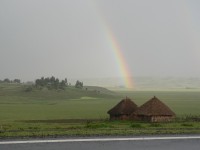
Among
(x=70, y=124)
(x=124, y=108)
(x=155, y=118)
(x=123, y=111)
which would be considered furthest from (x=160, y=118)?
(x=70, y=124)

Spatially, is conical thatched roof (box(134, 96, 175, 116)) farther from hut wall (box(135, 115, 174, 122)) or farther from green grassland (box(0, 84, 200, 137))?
green grassland (box(0, 84, 200, 137))

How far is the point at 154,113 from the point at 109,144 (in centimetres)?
6375

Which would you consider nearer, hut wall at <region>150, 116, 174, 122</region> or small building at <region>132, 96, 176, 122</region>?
hut wall at <region>150, 116, 174, 122</region>

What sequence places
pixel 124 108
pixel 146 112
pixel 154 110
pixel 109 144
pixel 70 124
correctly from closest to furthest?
pixel 109 144 < pixel 70 124 < pixel 146 112 < pixel 154 110 < pixel 124 108

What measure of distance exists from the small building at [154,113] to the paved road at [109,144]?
62.4 m

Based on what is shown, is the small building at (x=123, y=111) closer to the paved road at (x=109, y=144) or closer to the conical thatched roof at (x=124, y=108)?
the conical thatched roof at (x=124, y=108)

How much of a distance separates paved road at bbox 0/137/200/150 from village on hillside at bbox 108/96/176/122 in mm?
61253

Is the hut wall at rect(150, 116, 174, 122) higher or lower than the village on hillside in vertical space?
lower

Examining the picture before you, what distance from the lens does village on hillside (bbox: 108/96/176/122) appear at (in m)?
69.1

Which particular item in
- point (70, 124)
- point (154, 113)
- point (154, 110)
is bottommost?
point (70, 124)

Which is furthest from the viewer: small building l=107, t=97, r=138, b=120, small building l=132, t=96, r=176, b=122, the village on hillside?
small building l=107, t=97, r=138, b=120

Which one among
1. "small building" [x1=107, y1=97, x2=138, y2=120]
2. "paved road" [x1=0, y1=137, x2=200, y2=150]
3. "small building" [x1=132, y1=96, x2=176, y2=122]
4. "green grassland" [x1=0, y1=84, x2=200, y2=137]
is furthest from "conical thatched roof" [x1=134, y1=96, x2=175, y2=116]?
"paved road" [x1=0, y1=137, x2=200, y2=150]

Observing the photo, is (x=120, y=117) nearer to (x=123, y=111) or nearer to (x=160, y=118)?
(x=123, y=111)

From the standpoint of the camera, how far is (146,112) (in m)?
69.8
